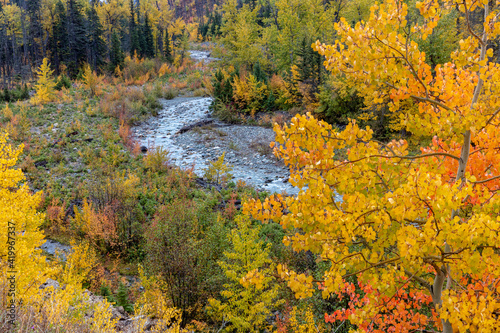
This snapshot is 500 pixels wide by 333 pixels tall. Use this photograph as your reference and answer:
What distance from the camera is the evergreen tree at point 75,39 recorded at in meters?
34.1

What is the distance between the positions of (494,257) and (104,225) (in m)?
7.90

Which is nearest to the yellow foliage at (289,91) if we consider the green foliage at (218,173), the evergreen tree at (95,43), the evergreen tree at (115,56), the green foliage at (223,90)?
the green foliage at (223,90)

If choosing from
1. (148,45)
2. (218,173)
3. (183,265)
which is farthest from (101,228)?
(148,45)

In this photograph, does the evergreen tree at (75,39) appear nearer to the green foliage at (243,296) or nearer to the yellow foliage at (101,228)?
the yellow foliage at (101,228)

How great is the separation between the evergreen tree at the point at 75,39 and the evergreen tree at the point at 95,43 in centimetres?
62

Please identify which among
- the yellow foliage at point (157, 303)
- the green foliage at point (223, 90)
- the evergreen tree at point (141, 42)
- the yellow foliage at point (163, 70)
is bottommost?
the yellow foliage at point (157, 303)

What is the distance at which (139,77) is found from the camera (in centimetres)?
3059

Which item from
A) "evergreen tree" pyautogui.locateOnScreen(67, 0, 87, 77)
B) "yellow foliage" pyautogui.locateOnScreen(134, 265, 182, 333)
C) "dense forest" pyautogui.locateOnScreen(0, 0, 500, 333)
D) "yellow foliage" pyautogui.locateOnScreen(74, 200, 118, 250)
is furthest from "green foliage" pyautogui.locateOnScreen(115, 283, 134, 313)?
"evergreen tree" pyautogui.locateOnScreen(67, 0, 87, 77)

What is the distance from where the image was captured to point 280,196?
9.12ft

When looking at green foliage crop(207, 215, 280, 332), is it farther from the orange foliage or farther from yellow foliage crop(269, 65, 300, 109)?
yellow foliage crop(269, 65, 300, 109)

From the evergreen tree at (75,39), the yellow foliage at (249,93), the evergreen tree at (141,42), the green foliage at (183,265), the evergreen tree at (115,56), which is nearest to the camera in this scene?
the green foliage at (183,265)

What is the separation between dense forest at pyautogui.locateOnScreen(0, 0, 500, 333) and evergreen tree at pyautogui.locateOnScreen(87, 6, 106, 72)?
1550cm

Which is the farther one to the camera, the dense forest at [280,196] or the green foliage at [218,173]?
the green foliage at [218,173]

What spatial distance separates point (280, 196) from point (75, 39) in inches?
1613
